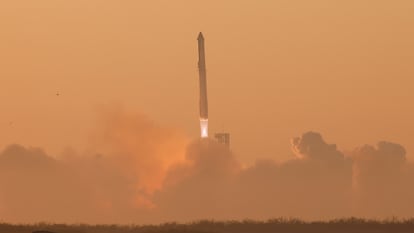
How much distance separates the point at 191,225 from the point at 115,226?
262 inches

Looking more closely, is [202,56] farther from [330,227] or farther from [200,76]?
[330,227]

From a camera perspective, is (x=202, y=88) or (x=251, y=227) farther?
(x=202, y=88)

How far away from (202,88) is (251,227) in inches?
2294

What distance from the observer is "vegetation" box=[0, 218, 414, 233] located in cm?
11206

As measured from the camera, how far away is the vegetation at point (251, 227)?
11206cm

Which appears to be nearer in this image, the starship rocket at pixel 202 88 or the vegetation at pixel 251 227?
the vegetation at pixel 251 227

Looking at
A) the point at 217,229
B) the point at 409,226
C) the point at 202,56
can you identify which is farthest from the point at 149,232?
the point at 202,56

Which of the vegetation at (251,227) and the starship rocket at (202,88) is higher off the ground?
the starship rocket at (202,88)

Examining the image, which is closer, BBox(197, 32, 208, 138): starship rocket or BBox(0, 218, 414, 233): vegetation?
BBox(0, 218, 414, 233): vegetation

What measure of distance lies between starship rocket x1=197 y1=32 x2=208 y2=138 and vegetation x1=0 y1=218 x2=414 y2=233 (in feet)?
175

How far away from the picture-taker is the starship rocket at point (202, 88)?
171375 millimetres

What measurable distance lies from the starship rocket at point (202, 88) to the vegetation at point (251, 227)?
5333 centimetres

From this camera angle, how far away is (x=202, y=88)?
566 ft

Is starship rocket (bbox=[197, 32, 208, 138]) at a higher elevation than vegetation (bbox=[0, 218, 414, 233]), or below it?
higher
